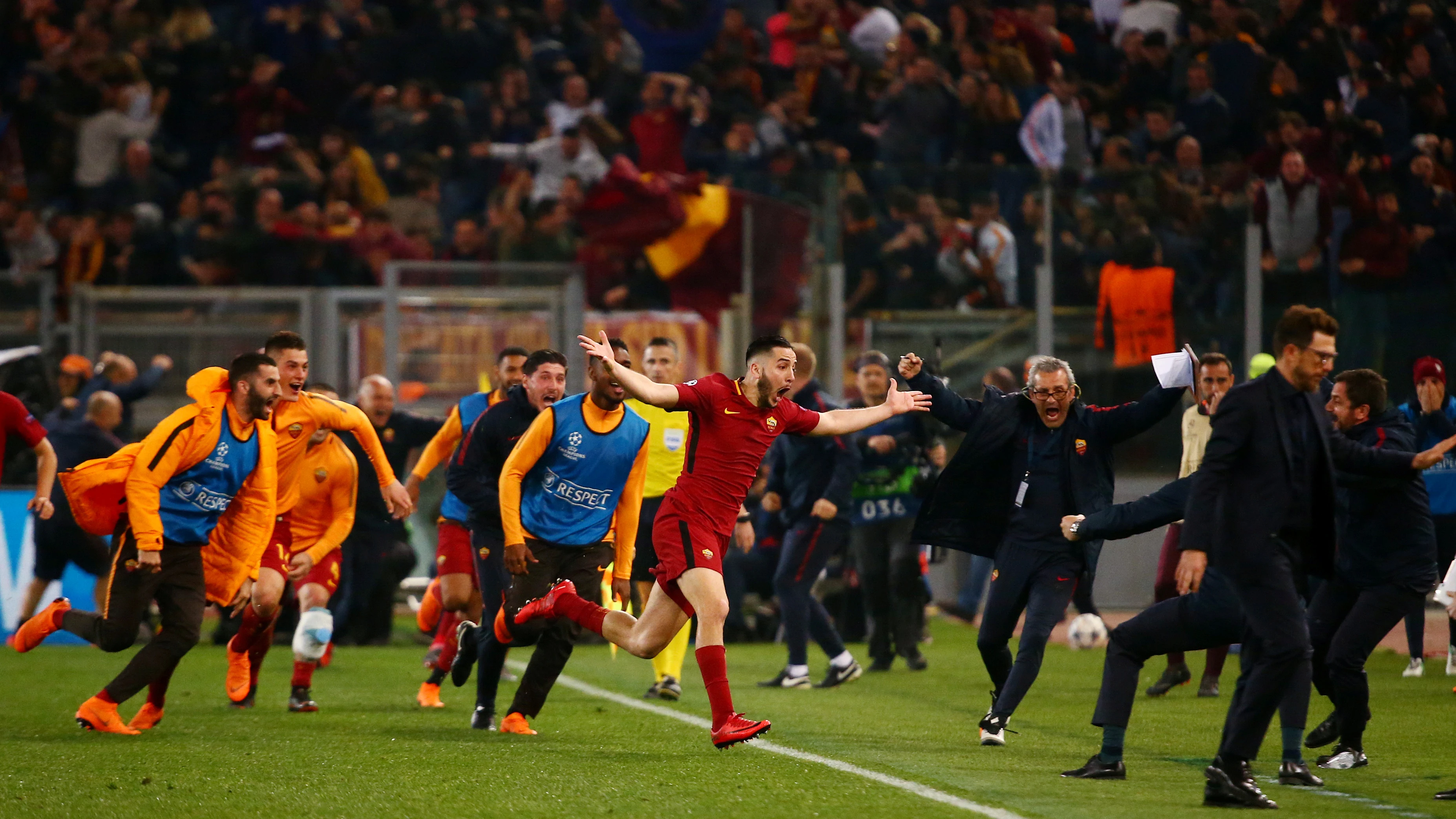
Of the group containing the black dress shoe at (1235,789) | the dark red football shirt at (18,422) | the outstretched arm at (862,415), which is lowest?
the black dress shoe at (1235,789)

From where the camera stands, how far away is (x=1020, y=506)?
9039 millimetres

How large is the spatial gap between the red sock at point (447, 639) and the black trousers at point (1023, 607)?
3.02m

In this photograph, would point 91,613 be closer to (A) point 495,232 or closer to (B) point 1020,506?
(B) point 1020,506

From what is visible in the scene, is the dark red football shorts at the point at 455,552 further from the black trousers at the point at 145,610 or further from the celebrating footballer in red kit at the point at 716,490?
the celebrating footballer in red kit at the point at 716,490

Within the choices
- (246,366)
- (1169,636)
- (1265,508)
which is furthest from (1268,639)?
(246,366)

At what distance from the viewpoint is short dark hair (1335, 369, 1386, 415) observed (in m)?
8.67

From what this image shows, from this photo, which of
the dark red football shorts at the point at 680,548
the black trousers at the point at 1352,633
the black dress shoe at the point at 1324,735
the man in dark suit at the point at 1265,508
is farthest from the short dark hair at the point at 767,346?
the black dress shoe at the point at 1324,735

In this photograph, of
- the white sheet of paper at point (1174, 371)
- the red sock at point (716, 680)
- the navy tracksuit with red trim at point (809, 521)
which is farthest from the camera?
the navy tracksuit with red trim at point (809, 521)

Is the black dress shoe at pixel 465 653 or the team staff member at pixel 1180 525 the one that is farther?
the team staff member at pixel 1180 525

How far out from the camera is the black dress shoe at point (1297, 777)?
24.4ft

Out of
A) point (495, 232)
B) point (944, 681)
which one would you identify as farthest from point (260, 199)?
point (944, 681)

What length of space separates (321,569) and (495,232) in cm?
621

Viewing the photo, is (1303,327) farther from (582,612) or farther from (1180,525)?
(1180,525)

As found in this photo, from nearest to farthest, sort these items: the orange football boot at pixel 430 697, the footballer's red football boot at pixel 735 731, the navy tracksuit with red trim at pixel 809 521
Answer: the footballer's red football boot at pixel 735 731
the orange football boot at pixel 430 697
the navy tracksuit with red trim at pixel 809 521
